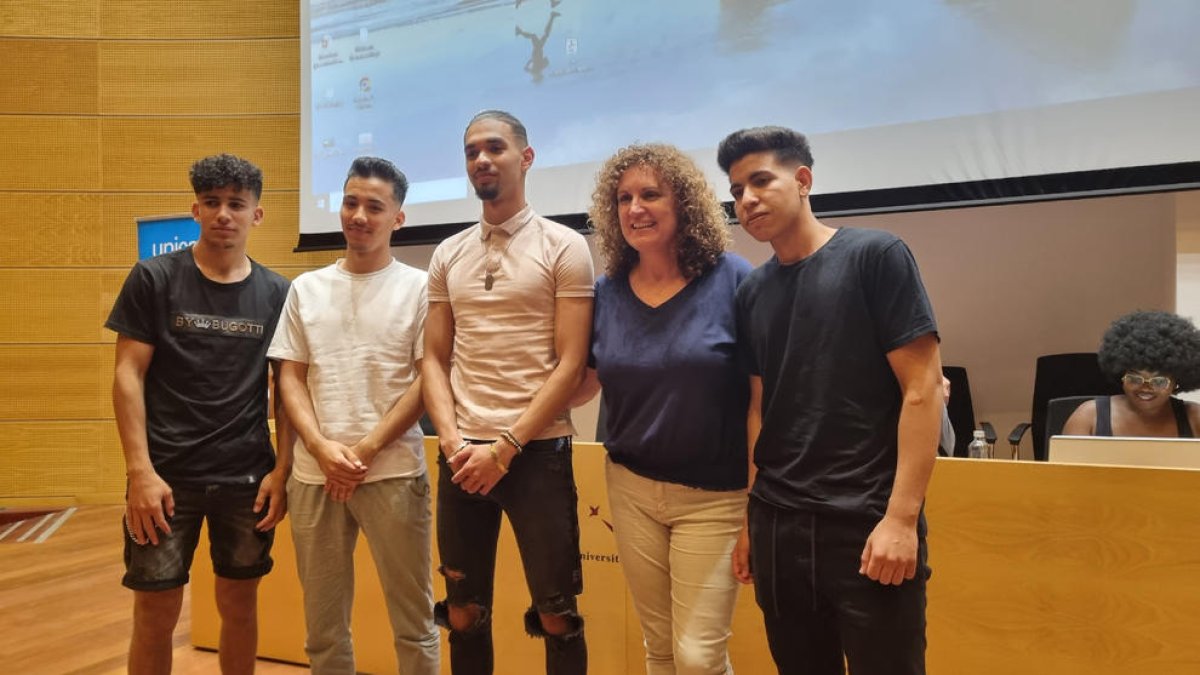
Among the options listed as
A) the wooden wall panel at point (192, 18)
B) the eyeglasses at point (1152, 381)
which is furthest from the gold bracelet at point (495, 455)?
the wooden wall panel at point (192, 18)

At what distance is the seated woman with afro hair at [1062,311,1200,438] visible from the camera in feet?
8.12

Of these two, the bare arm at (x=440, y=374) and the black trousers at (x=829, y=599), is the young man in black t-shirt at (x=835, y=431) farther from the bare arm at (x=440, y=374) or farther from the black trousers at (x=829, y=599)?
the bare arm at (x=440, y=374)

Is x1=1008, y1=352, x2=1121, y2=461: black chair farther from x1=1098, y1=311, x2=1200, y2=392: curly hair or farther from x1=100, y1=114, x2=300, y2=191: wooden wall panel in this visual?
x1=100, y1=114, x2=300, y2=191: wooden wall panel

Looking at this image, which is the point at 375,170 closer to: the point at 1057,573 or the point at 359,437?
the point at 359,437

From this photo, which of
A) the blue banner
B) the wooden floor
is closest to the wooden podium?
the wooden floor

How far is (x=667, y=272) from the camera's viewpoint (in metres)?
1.67

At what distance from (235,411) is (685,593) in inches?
47.9

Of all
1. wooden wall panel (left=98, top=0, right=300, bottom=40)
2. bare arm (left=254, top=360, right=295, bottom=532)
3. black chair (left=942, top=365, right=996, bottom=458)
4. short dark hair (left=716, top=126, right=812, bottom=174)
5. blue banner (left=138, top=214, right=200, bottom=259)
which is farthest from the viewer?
wooden wall panel (left=98, top=0, right=300, bottom=40)

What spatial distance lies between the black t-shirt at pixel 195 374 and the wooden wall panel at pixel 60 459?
4290 millimetres

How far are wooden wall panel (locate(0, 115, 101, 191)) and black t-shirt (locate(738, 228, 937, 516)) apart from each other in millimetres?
5902

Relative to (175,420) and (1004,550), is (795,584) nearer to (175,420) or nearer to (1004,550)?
(1004,550)

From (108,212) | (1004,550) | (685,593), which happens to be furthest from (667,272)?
(108,212)

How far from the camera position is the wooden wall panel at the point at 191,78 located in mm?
5578

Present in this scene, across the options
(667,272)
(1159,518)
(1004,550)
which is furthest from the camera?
(1004,550)
